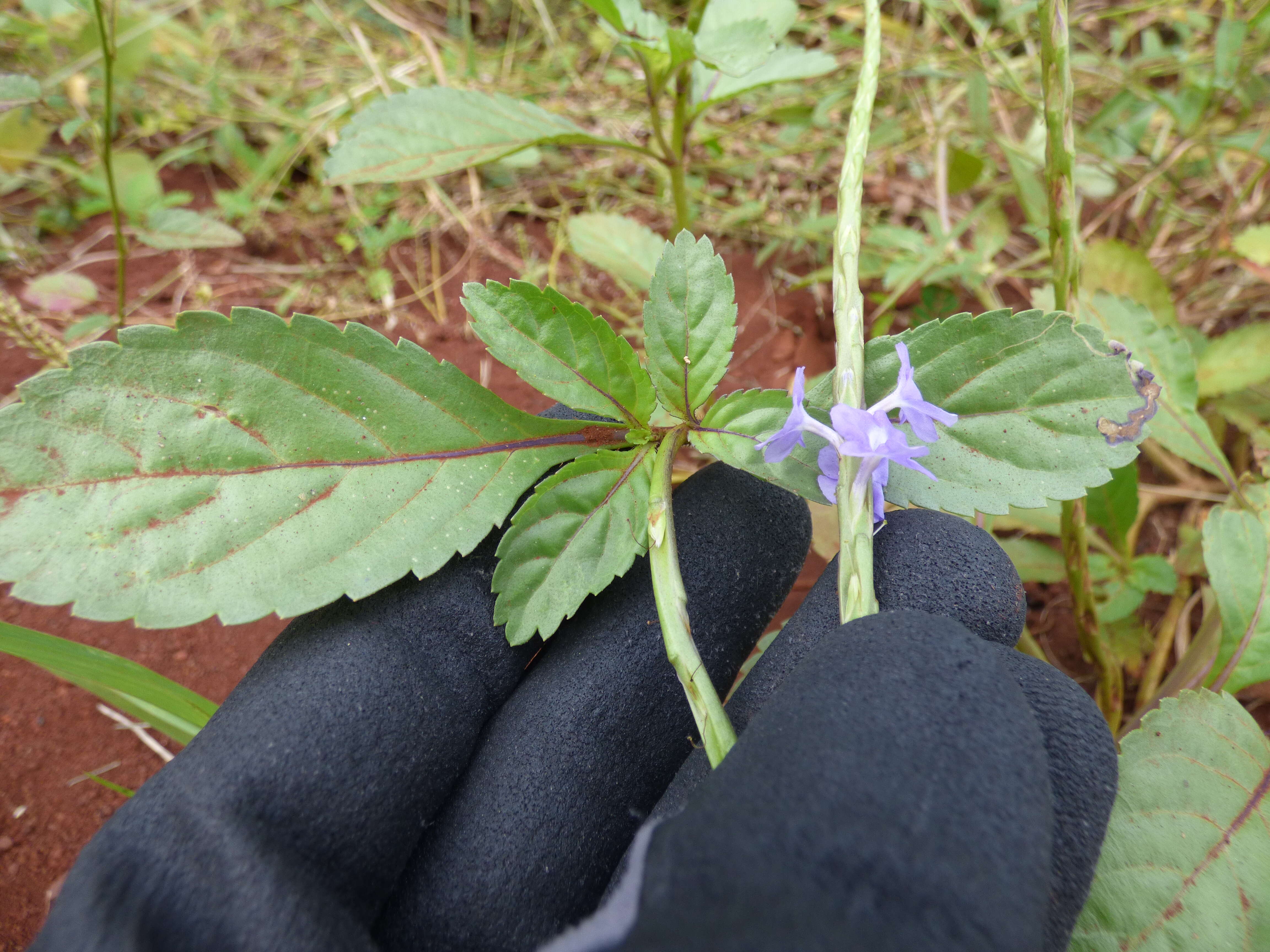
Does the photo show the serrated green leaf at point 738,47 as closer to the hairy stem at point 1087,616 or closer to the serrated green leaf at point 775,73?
the serrated green leaf at point 775,73

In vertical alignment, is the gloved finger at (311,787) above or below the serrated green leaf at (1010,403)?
below

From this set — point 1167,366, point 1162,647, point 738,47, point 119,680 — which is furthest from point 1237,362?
point 119,680

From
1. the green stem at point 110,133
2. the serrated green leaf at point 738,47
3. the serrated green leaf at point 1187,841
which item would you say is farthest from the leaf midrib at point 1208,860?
the green stem at point 110,133

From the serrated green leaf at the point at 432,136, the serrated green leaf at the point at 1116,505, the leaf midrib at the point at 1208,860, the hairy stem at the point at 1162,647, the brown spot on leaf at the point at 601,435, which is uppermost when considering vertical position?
the serrated green leaf at the point at 432,136

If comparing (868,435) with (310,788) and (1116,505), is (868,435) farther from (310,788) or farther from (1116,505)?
(1116,505)

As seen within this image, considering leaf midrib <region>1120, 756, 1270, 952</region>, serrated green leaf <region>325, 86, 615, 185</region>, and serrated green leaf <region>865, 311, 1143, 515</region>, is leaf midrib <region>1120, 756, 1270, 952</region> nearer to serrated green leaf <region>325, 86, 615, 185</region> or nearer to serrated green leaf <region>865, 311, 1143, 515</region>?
serrated green leaf <region>865, 311, 1143, 515</region>

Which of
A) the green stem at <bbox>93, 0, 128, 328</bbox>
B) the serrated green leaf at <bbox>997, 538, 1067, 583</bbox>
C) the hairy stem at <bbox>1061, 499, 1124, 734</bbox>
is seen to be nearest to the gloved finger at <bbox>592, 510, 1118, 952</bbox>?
the hairy stem at <bbox>1061, 499, 1124, 734</bbox>
